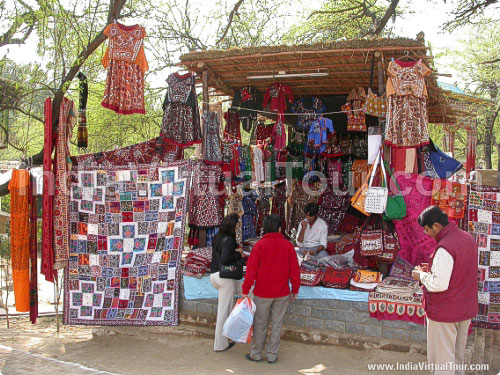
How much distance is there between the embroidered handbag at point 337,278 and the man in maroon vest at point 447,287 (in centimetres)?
178

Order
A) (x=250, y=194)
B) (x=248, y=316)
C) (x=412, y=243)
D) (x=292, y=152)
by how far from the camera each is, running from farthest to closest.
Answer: (x=292, y=152) → (x=250, y=194) → (x=412, y=243) → (x=248, y=316)

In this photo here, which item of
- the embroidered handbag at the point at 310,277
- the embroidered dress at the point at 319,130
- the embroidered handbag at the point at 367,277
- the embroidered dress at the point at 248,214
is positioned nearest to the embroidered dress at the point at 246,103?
the embroidered dress at the point at 319,130

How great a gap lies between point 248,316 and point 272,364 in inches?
24.7

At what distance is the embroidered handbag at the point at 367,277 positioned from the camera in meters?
5.76

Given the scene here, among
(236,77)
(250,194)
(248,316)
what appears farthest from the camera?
(250,194)

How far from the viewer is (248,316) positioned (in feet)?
16.1

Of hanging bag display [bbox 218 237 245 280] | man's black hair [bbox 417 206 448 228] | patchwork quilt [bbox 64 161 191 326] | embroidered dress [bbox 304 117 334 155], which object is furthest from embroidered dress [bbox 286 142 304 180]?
man's black hair [bbox 417 206 448 228]

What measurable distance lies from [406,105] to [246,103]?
3427 mm

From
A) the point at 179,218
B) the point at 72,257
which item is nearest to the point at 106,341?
the point at 72,257

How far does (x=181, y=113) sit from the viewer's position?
23.8 feet

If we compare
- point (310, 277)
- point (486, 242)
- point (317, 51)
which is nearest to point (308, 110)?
point (317, 51)

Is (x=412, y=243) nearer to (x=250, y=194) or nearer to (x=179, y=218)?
(x=179, y=218)

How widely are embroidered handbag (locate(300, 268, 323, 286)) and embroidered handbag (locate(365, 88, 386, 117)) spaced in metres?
2.38

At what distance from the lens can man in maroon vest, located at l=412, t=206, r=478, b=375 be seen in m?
3.83
